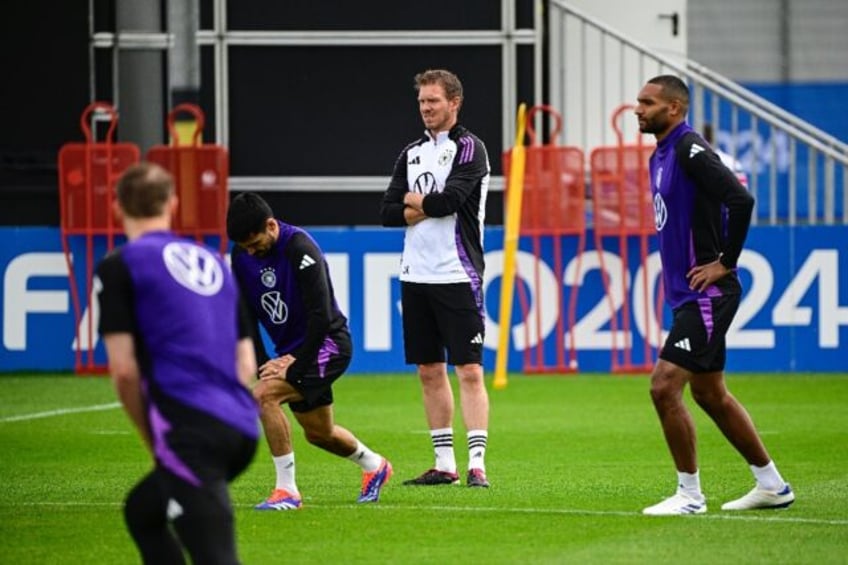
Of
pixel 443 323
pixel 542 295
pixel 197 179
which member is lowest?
pixel 542 295

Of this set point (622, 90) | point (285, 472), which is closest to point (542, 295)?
point (622, 90)

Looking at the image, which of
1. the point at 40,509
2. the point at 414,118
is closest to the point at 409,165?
the point at 40,509

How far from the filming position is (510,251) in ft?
57.3

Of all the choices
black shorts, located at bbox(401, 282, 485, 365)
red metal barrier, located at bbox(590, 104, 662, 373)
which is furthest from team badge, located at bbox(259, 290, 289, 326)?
red metal barrier, located at bbox(590, 104, 662, 373)

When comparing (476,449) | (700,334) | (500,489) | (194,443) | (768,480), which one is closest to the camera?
(194,443)

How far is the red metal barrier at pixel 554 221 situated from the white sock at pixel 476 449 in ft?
24.9

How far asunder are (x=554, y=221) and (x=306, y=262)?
907 centimetres

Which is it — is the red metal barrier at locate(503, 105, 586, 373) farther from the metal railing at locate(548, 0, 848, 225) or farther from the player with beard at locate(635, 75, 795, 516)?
the player with beard at locate(635, 75, 795, 516)

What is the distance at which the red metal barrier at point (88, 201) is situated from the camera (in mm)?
18000

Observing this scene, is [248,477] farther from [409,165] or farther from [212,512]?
[212,512]

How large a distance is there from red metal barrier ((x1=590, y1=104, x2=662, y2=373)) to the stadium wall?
8cm

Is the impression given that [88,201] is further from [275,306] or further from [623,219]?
[275,306]

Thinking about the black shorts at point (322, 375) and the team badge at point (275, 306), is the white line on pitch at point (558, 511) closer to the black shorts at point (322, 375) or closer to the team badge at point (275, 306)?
the black shorts at point (322, 375)

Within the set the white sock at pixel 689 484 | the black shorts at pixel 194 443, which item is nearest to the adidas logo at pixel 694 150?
the white sock at pixel 689 484
